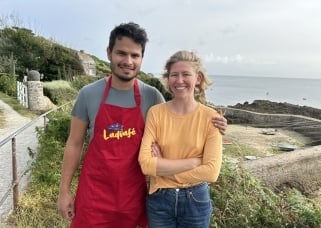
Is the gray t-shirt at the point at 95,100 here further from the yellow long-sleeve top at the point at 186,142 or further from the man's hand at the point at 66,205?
the man's hand at the point at 66,205

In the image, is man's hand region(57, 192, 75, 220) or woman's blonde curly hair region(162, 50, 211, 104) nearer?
woman's blonde curly hair region(162, 50, 211, 104)

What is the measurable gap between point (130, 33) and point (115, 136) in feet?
1.94

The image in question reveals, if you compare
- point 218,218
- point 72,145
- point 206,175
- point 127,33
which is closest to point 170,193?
point 206,175

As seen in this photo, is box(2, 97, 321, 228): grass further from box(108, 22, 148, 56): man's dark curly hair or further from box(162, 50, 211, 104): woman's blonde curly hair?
box(108, 22, 148, 56): man's dark curly hair

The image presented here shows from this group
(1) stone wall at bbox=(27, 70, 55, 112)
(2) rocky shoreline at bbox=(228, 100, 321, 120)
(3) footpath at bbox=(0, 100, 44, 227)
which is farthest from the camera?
(2) rocky shoreline at bbox=(228, 100, 321, 120)

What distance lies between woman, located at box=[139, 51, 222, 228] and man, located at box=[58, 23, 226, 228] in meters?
0.11

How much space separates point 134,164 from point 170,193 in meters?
0.27

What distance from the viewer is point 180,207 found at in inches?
97.4

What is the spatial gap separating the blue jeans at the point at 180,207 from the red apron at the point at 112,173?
14cm

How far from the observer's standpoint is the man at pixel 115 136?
250 centimetres

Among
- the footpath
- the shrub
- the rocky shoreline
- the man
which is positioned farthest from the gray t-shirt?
the rocky shoreline

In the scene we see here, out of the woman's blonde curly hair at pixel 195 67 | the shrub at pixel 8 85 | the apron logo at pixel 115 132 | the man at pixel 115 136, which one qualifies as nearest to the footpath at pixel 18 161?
the man at pixel 115 136

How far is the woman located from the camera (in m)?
2.41

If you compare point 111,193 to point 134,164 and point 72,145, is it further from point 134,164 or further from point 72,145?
point 72,145
